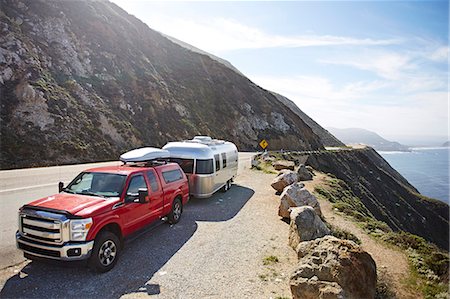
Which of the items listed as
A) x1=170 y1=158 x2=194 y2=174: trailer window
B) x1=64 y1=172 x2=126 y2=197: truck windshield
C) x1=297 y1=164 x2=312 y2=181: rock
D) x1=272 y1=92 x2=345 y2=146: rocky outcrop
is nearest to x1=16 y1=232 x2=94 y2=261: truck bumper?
x1=64 y1=172 x2=126 y2=197: truck windshield

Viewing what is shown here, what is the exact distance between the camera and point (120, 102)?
3581 centimetres

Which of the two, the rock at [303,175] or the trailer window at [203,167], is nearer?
the trailer window at [203,167]

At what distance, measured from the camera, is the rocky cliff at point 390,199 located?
46.2 metres

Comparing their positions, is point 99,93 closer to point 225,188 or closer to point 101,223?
point 225,188

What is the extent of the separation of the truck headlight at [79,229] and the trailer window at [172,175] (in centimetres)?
380

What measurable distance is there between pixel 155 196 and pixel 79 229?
296 cm

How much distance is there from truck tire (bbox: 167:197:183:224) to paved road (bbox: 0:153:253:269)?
14.4 feet

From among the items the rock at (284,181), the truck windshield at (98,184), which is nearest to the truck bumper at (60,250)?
the truck windshield at (98,184)

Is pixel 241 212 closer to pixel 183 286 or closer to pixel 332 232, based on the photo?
pixel 332 232

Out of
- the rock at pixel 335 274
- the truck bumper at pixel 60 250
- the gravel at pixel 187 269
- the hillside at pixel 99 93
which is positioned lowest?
the gravel at pixel 187 269

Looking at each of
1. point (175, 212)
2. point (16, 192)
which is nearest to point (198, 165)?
point (175, 212)

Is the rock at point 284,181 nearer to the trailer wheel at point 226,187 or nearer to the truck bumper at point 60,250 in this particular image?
the trailer wheel at point 226,187

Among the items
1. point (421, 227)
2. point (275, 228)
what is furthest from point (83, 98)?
point (421, 227)

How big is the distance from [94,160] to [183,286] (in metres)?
22.9
